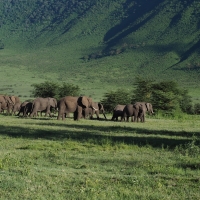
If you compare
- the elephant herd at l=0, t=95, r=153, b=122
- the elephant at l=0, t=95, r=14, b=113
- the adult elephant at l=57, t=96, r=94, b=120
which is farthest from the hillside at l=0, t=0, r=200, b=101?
the adult elephant at l=57, t=96, r=94, b=120

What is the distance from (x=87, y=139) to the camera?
19141mm

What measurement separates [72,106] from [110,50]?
401 ft

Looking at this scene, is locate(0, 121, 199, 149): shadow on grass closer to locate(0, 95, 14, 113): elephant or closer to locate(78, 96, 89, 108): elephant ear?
locate(78, 96, 89, 108): elephant ear

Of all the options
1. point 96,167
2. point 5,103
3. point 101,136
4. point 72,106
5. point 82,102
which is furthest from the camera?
point 5,103

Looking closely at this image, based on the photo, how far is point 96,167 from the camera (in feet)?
41.8

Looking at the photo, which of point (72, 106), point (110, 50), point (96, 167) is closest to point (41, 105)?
point (72, 106)

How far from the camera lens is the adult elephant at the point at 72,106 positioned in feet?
99.9

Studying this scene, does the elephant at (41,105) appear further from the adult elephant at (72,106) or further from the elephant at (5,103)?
the elephant at (5,103)

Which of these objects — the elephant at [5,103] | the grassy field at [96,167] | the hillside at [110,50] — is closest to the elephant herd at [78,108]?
the elephant at [5,103]

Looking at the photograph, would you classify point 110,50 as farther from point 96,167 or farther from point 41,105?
point 96,167

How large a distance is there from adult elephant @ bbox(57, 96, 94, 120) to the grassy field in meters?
10.0

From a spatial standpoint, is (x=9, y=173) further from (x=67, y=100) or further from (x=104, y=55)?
(x=104, y=55)

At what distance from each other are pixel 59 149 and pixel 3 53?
14697cm

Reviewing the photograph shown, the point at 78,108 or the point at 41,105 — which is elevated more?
the point at 41,105
